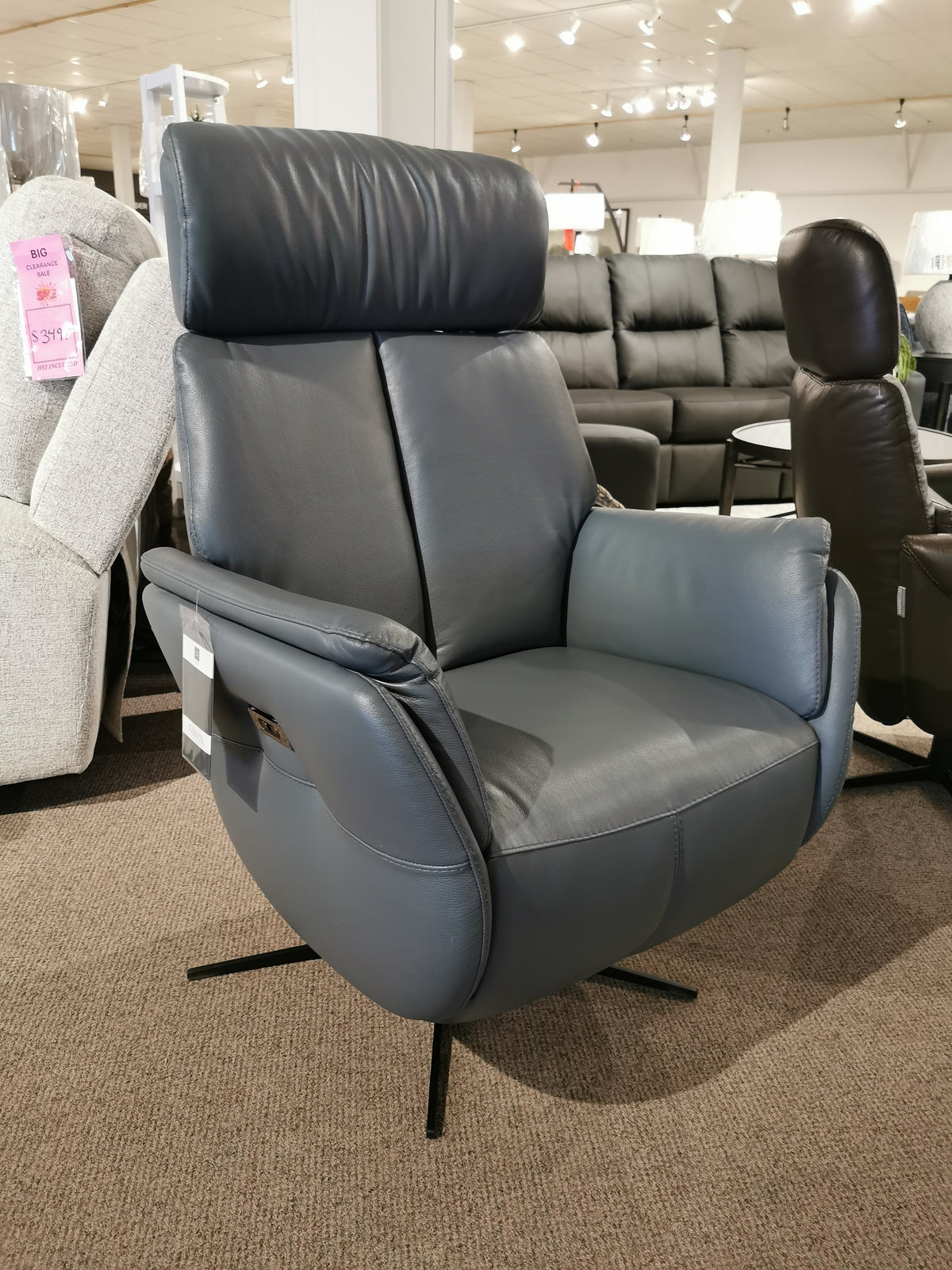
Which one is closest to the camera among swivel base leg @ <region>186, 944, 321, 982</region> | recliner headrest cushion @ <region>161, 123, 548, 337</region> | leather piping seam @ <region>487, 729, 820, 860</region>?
leather piping seam @ <region>487, 729, 820, 860</region>

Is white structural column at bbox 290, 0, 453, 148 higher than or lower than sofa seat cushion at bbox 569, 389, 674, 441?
higher

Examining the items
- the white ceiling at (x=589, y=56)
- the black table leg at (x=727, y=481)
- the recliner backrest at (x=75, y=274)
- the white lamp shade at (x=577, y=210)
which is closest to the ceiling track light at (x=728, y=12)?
the white ceiling at (x=589, y=56)

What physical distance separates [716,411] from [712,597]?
11.0 ft

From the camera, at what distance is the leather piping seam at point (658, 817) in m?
0.94

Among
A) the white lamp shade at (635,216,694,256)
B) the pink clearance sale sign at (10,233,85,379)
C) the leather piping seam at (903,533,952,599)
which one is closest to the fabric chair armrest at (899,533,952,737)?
the leather piping seam at (903,533,952,599)

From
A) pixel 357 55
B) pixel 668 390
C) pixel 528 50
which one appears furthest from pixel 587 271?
pixel 528 50

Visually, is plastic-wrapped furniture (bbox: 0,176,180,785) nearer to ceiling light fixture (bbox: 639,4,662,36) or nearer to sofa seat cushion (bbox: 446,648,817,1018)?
sofa seat cushion (bbox: 446,648,817,1018)

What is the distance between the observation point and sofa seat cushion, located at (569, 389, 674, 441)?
416 centimetres

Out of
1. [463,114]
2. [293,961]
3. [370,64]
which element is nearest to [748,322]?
[370,64]

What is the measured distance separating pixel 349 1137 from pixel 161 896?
1.91 feet

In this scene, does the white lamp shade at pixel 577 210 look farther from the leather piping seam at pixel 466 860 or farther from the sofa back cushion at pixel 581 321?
the leather piping seam at pixel 466 860

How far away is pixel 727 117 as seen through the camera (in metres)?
8.03

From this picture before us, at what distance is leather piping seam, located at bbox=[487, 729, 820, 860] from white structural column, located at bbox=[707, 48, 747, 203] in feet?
25.8

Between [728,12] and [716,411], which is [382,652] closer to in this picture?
[716,411]
